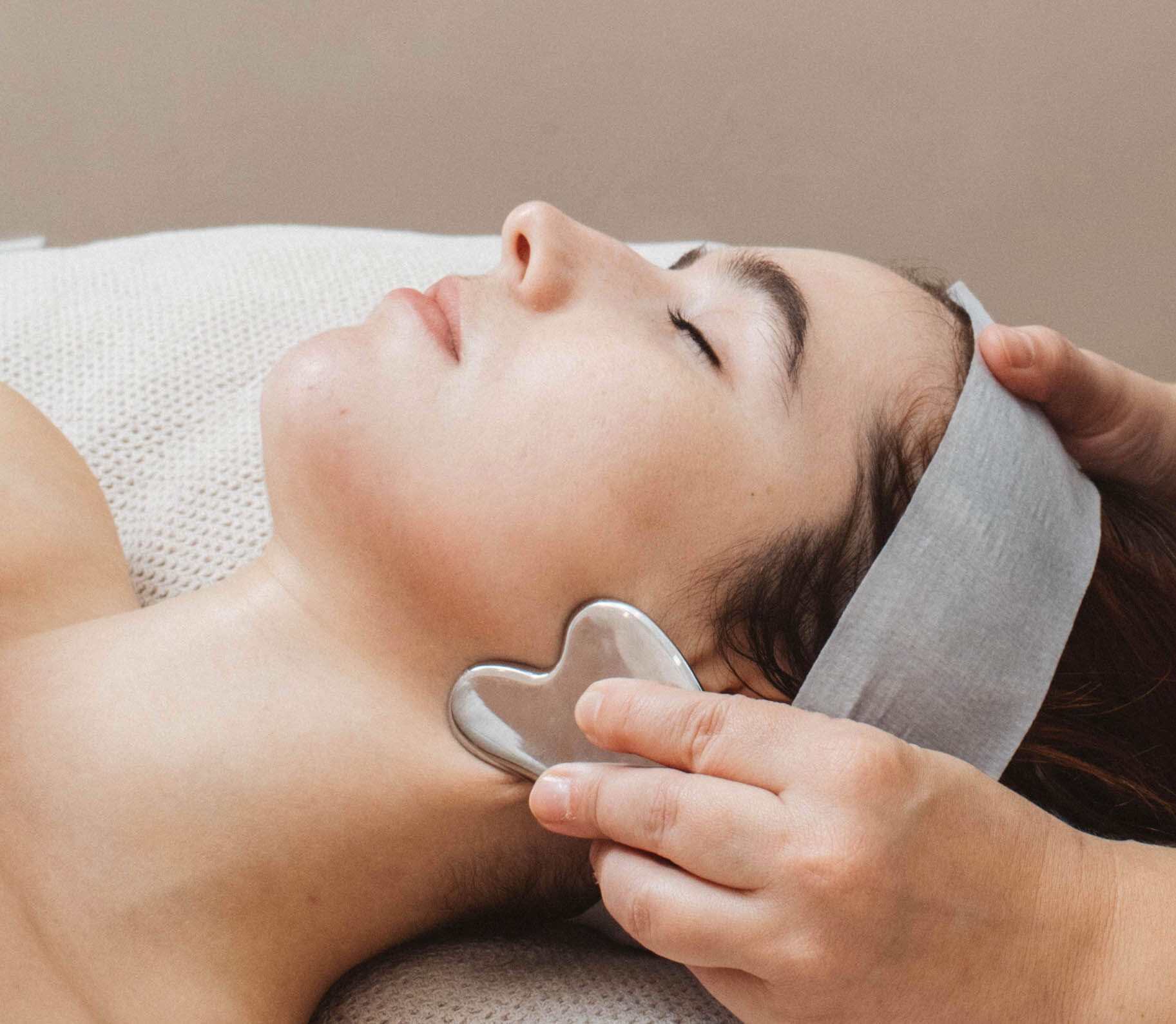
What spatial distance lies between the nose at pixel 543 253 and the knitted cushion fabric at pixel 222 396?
48 centimetres

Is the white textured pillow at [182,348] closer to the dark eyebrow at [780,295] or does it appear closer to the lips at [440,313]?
the lips at [440,313]

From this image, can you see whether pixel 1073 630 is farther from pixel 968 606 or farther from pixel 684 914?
pixel 684 914

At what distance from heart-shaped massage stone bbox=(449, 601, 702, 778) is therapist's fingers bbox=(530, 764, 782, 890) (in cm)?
9

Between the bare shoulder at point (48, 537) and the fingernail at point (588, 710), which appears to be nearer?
the fingernail at point (588, 710)

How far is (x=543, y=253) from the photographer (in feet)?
2.97

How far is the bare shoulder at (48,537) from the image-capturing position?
0.98 meters

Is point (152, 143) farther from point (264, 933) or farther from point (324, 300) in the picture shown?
point (264, 933)

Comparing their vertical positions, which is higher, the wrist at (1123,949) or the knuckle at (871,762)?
the knuckle at (871,762)

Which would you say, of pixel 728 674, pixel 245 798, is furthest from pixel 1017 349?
pixel 245 798

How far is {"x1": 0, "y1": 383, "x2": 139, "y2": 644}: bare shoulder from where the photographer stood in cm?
98

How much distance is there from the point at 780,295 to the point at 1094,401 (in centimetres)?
37

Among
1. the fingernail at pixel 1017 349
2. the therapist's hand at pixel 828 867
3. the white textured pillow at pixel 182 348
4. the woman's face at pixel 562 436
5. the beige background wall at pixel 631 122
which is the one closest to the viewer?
the therapist's hand at pixel 828 867

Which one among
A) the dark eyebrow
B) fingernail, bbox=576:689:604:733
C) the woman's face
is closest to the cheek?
the woman's face

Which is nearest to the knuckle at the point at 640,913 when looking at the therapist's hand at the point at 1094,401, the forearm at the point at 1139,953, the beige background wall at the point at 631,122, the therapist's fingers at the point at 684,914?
the therapist's fingers at the point at 684,914
